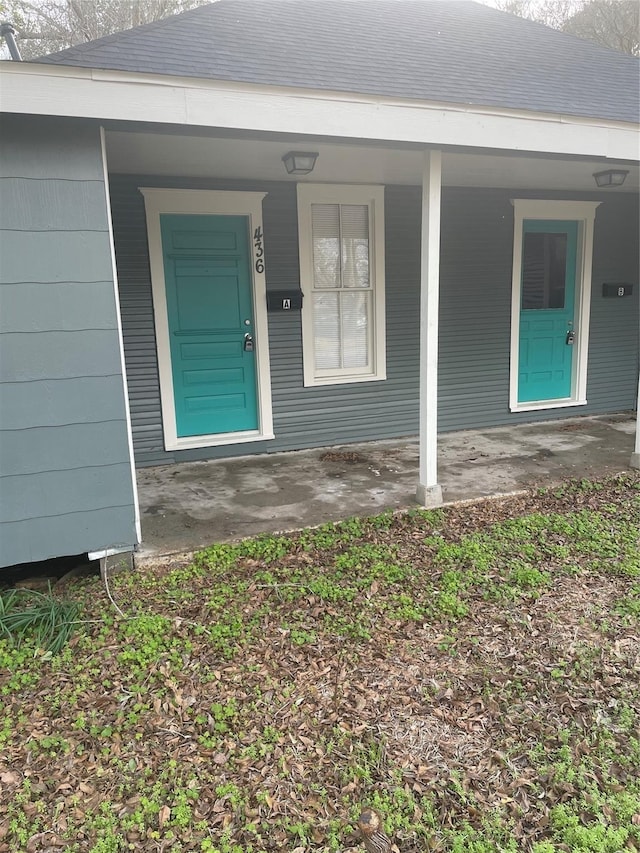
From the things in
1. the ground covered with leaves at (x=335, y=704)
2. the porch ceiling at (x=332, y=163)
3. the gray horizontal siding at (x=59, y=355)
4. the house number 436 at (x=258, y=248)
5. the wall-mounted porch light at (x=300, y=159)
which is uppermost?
the porch ceiling at (x=332, y=163)

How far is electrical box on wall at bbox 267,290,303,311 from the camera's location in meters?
5.21

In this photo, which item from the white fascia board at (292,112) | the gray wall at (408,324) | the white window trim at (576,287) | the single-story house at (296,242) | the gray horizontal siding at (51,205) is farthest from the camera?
the white window trim at (576,287)

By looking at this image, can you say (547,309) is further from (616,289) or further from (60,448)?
(60,448)

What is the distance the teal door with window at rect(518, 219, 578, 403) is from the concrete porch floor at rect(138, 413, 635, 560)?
26.1 inches

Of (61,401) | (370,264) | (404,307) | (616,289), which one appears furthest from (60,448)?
(616,289)

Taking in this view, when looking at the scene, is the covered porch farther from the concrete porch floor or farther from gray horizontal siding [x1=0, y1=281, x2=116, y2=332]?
gray horizontal siding [x1=0, y1=281, x2=116, y2=332]

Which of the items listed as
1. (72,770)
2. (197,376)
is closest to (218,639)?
(72,770)

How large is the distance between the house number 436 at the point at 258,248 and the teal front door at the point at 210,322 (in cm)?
9

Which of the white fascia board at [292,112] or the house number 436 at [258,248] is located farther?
the house number 436 at [258,248]

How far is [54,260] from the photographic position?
2.91m

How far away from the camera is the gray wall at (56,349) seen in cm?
283

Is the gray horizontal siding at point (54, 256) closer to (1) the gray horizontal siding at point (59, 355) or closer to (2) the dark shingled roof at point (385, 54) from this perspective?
(1) the gray horizontal siding at point (59, 355)

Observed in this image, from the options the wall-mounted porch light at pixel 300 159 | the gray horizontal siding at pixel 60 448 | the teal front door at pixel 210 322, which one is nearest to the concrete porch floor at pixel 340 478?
the teal front door at pixel 210 322

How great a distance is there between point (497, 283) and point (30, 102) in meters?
4.66
